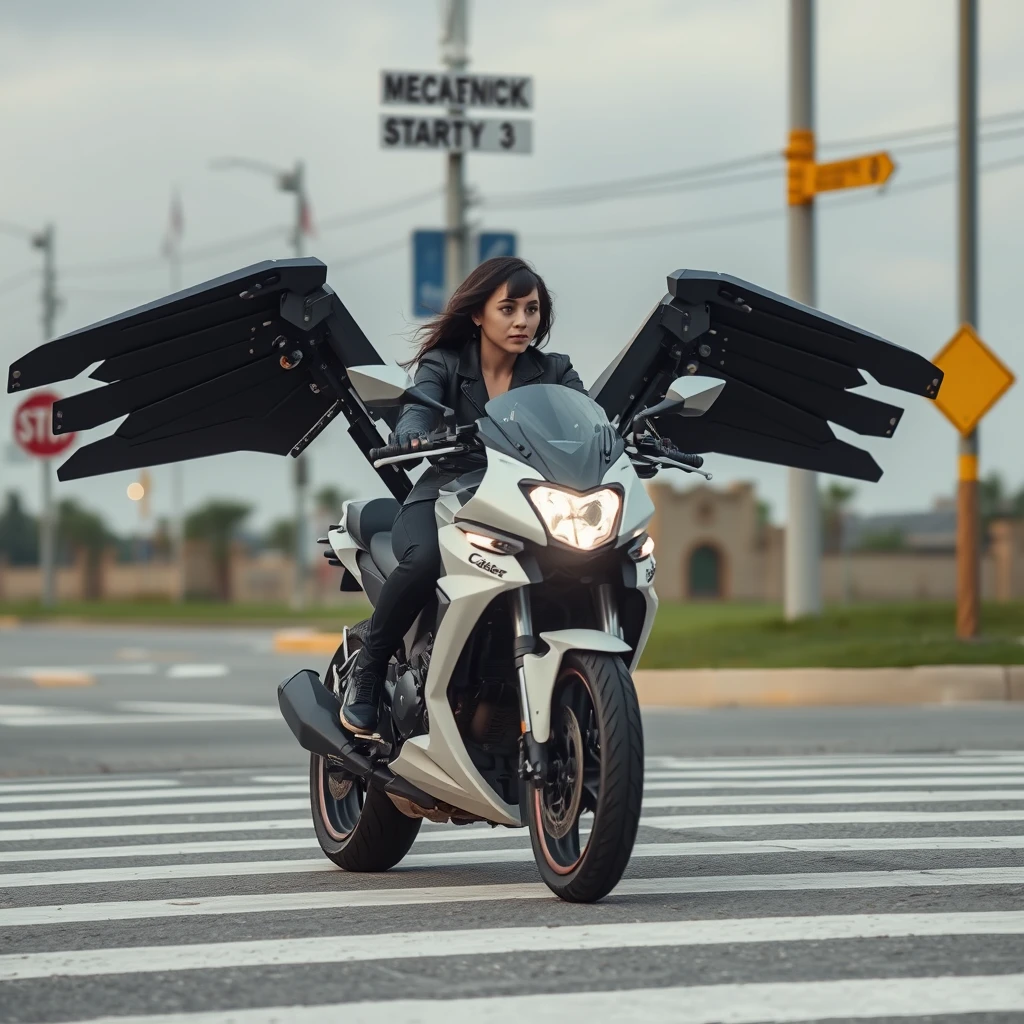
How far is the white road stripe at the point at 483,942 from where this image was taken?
4695mm

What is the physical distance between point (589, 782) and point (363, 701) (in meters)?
1.13

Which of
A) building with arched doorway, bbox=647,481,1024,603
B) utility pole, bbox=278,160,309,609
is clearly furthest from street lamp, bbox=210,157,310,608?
building with arched doorway, bbox=647,481,1024,603

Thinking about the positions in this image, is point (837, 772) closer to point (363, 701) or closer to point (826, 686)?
point (363, 701)

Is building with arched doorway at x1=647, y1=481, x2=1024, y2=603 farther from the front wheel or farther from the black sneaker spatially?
the front wheel

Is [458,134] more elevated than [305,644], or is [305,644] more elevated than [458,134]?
[458,134]

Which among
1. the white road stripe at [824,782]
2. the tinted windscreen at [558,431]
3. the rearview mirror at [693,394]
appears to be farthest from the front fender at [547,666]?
the white road stripe at [824,782]

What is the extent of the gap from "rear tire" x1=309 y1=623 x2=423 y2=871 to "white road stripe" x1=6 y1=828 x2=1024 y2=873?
0.30 metres

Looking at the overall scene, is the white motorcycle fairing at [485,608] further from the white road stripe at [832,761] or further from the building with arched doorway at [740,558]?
the building with arched doorway at [740,558]

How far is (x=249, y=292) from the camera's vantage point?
22.1 ft

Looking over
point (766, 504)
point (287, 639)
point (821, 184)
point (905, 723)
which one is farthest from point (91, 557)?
point (905, 723)

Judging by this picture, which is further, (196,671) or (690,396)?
(196,671)

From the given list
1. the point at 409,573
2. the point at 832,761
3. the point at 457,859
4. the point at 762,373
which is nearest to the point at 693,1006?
the point at 409,573

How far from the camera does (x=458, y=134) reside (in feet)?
74.1

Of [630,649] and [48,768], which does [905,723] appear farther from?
[630,649]
